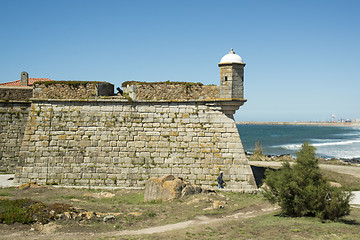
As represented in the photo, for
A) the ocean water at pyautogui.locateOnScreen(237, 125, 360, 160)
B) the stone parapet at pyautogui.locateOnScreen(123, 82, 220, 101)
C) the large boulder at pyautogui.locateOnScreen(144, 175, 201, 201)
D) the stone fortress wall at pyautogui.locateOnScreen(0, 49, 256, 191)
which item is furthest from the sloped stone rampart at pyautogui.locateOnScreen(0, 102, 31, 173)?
the ocean water at pyautogui.locateOnScreen(237, 125, 360, 160)

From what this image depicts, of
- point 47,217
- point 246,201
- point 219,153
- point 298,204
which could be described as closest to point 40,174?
point 47,217

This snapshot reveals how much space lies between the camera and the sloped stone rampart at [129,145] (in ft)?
57.6

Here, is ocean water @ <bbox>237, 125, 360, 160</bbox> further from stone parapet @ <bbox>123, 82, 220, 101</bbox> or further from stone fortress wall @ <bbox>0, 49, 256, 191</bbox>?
stone parapet @ <bbox>123, 82, 220, 101</bbox>

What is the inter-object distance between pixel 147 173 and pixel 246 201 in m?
5.54

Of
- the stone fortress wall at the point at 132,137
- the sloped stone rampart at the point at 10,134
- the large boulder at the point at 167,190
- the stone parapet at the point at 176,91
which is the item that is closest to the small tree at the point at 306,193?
the large boulder at the point at 167,190

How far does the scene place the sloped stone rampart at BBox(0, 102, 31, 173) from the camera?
2100 cm

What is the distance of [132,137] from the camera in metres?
18.0

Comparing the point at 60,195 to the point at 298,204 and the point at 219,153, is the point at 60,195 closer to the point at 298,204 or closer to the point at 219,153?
the point at 219,153

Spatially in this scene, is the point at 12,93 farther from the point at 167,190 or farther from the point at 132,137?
the point at 167,190

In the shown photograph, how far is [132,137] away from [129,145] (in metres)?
0.47

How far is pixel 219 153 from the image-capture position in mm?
17531

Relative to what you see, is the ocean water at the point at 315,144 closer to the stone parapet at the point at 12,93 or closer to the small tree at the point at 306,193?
the small tree at the point at 306,193

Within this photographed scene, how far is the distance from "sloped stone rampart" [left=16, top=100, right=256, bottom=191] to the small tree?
4.95m

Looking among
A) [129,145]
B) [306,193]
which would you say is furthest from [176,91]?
[306,193]
